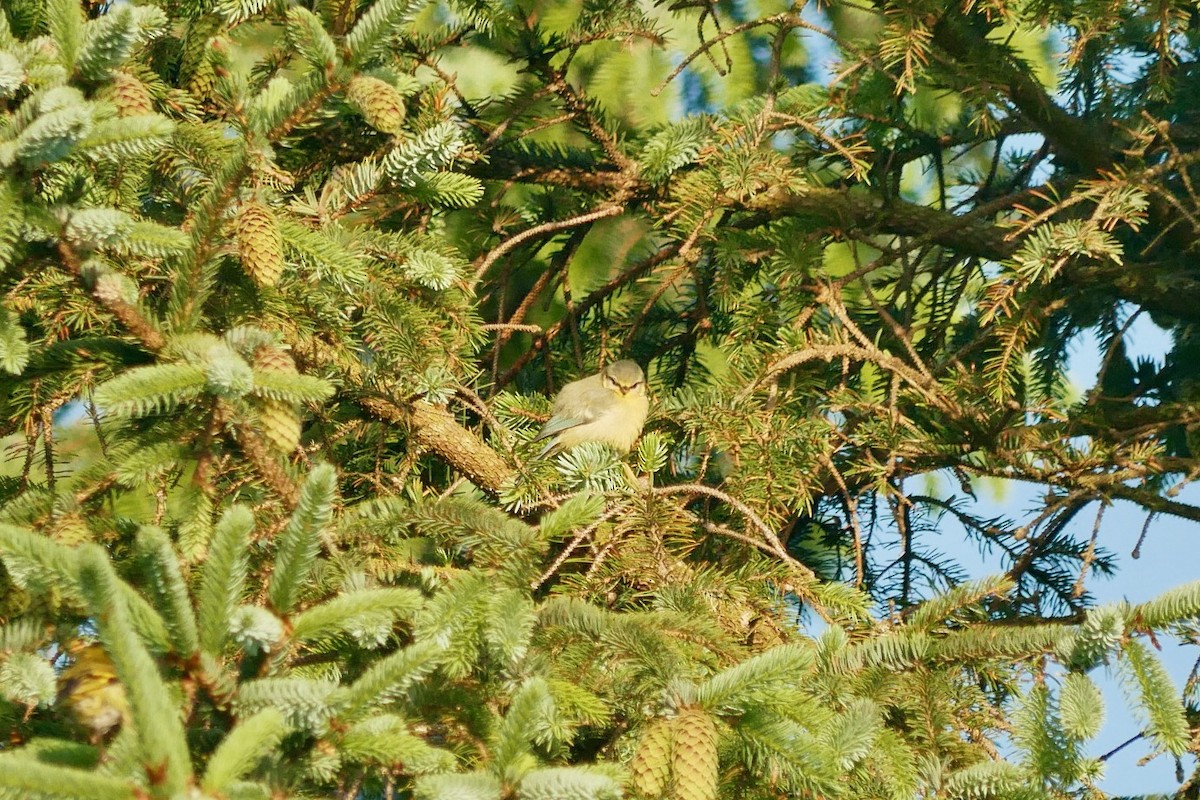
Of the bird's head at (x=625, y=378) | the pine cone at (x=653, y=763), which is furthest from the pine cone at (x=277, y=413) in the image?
the bird's head at (x=625, y=378)

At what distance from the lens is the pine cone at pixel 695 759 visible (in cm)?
174

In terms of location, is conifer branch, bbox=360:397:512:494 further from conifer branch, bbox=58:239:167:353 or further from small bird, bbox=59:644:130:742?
small bird, bbox=59:644:130:742

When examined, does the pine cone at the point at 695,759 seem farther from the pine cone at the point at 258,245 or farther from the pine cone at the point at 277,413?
the pine cone at the point at 258,245

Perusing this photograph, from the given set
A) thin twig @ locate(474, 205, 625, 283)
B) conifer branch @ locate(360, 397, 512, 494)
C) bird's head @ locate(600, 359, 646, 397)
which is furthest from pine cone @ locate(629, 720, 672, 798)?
bird's head @ locate(600, 359, 646, 397)

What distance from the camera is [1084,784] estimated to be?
6.09ft

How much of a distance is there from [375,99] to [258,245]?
348 mm

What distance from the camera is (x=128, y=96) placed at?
2.22 metres

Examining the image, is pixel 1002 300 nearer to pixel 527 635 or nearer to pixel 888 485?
pixel 888 485

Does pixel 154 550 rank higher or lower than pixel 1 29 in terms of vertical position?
lower

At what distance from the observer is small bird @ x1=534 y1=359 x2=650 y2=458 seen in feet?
13.6

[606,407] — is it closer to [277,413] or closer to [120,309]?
[277,413]

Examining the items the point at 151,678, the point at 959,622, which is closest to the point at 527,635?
the point at 151,678

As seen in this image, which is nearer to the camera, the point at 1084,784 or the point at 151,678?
the point at 151,678

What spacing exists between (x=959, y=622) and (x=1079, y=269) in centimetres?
169
